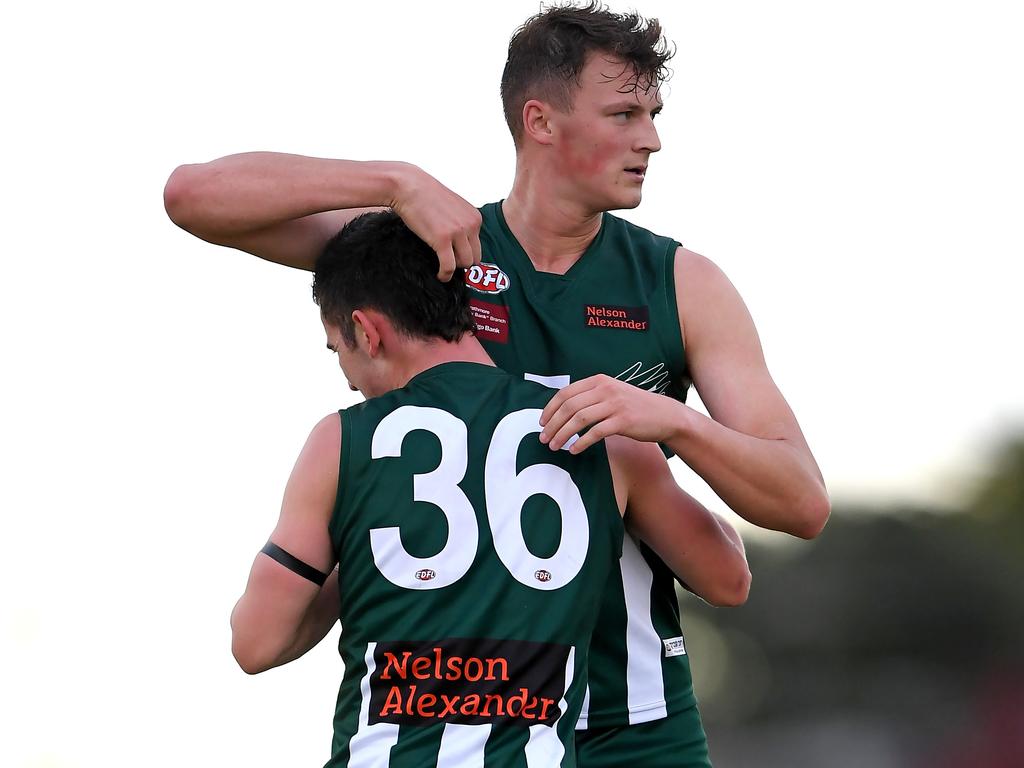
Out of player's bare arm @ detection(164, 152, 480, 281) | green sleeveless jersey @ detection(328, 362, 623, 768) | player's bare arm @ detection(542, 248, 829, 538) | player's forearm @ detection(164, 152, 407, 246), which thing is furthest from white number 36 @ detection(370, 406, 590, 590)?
player's forearm @ detection(164, 152, 407, 246)

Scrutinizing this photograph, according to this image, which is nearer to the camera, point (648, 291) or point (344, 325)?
point (344, 325)

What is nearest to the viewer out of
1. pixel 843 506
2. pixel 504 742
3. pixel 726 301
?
pixel 504 742

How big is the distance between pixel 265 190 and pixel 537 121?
2.92ft

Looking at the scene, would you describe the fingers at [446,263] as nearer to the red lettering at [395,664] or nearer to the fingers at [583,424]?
the fingers at [583,424]

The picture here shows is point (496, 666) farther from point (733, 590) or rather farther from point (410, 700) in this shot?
point (733, 590)

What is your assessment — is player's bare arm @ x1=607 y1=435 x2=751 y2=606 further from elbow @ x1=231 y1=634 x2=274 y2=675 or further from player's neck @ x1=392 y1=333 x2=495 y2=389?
elbow @ x1=231 y1=634 x2=274 y2=675

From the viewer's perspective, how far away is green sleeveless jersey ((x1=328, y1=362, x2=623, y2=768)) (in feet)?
11.1

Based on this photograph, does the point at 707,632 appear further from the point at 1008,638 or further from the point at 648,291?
the point at 648,291

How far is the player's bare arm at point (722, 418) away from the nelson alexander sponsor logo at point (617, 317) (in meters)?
0.11

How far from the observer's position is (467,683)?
11.1 ft

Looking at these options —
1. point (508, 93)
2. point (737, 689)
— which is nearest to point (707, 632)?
point (737, 689)

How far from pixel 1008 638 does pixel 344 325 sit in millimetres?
31395

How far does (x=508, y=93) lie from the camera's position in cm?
475

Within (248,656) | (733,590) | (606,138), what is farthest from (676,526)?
(606,138)
